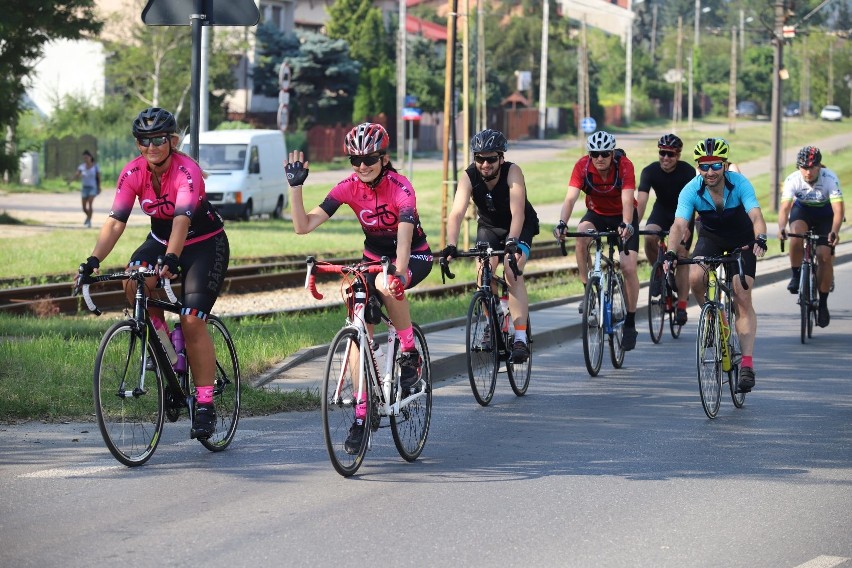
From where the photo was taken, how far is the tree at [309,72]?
70.1 metres

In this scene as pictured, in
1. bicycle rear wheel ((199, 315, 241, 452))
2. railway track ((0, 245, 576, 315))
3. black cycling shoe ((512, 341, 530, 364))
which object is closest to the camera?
bicycle rear wheel ((199, 315, 241, 452))

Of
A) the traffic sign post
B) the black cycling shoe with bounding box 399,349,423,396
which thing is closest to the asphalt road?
the black cycling shoe with bounding box 399,349,423,396

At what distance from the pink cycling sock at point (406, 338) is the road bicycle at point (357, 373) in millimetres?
53

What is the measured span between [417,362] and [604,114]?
3835 inches

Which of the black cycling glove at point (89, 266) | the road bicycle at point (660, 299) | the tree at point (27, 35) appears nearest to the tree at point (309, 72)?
the tree at point (27, 35)

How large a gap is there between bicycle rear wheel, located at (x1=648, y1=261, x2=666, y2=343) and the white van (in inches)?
860

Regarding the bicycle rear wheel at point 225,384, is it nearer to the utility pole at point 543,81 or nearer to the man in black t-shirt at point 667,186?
the man in black t-shirt at point 667,186

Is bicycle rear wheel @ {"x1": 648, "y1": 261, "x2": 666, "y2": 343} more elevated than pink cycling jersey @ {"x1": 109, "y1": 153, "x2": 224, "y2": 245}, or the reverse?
pink cycling jersey @ {"x1": 109, "y1": 153, "x2": 224, "y2": 245}

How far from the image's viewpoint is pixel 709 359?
9938 millimetres

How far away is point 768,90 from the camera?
133375 millimetres

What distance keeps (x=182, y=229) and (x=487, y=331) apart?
3.32 m

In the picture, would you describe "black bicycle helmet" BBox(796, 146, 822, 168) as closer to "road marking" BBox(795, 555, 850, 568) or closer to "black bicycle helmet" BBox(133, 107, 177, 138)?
"black bicycle helmet" BBox(133, 107, 177, 138)

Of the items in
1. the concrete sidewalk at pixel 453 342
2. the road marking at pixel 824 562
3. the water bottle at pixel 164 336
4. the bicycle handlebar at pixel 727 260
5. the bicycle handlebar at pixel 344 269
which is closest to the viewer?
the road marking at pixel 824 562

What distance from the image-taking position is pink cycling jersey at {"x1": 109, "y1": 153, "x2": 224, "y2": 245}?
7.80m
